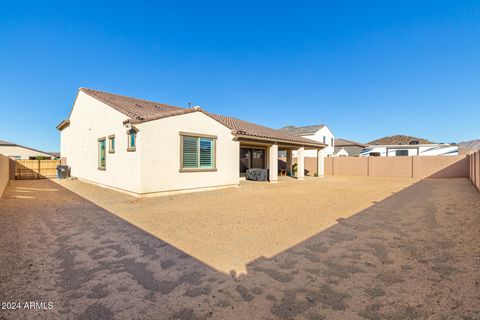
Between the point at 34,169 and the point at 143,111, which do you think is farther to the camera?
the point at 34,169

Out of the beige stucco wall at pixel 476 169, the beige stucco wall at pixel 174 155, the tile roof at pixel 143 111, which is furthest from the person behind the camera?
the beige stucco wall at pixel 476 169

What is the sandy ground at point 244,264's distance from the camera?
8.47ft

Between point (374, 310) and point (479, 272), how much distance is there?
6.70 feet

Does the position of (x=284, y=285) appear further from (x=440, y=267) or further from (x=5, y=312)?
(x=5, y=312)

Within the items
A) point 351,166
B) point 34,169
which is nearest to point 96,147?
point 34,169

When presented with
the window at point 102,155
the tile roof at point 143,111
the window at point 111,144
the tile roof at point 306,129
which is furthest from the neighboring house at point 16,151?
the tile roof at point 306,129

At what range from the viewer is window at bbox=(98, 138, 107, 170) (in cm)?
1263

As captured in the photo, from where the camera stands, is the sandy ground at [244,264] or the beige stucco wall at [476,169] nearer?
the sandy ground at [244,264]

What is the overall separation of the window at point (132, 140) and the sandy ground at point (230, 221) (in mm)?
2021

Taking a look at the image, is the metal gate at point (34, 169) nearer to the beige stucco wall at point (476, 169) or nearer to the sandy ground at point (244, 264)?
the sandy ground at point (244, 264)

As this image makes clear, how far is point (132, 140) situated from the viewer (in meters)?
9.87

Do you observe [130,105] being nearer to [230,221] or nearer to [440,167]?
[230,221]

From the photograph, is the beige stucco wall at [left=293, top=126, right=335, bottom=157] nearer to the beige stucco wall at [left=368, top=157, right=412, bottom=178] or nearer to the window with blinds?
the beige stucco wall at [left=368, top=157, right=412, bottom=178]

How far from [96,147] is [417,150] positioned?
118 feet
